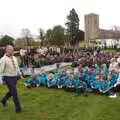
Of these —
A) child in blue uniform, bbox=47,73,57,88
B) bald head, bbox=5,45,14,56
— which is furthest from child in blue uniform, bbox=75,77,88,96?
bald head, bbox=5,45,14,56

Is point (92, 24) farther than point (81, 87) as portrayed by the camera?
Yes

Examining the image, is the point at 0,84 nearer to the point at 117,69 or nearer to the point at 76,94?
the point at 76,94

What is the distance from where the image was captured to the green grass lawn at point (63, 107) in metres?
6.85

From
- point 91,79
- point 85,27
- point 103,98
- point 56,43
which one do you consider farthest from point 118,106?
point 85,27

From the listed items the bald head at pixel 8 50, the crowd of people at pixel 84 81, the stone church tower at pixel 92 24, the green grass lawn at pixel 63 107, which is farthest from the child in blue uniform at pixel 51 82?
the stone church tower at pixel 92 24

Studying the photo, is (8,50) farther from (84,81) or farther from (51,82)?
(51,82)

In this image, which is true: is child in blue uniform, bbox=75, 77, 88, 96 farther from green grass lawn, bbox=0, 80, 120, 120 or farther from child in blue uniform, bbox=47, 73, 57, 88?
child in blue uniform, bbox=47, 73, 57, 88

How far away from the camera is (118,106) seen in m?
7.80

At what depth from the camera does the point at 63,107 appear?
25.4 feet

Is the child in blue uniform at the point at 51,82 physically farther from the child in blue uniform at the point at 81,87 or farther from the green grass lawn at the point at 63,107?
the child in blue uniform at the point at 81,87

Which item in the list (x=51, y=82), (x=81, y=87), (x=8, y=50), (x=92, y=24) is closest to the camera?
(x=8, y=50)

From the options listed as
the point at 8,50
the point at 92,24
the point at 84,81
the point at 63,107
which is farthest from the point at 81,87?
the point at 92,24

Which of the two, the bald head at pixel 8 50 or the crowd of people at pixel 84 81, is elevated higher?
the bald head at pixel 8 50

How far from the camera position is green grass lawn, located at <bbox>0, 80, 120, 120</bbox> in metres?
6.85
